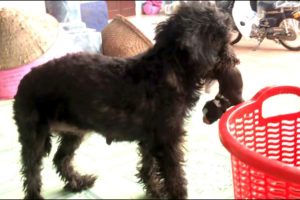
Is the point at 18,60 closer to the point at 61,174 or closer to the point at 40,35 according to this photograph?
the point at 40,35

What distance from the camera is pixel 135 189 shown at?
1.51m

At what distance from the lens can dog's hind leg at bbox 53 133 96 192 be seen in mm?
Answer: 1490

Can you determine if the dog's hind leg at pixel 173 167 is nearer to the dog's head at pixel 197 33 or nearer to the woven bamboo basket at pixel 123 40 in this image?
the dog's head at pixel 197 33

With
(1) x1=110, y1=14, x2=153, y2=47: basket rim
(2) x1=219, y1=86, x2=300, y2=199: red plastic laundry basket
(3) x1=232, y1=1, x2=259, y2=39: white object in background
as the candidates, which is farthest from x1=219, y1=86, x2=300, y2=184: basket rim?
(1) x1=110, y1=14, x2=153, y2=47: basket rim

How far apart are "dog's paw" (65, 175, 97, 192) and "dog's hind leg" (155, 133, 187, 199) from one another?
33cm

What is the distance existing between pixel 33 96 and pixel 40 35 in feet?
4.98

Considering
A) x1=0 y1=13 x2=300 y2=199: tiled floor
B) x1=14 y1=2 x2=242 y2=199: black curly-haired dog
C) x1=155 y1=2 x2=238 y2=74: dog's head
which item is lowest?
x1=0 y1=13 x2=300 y2=199: tiled floor

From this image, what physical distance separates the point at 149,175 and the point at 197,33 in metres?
0.53

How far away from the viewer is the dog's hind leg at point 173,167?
126cm

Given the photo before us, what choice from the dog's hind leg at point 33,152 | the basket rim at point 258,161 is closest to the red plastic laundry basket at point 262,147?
the basket rim at point 258,161

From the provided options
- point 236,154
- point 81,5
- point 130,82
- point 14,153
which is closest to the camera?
point 236,154

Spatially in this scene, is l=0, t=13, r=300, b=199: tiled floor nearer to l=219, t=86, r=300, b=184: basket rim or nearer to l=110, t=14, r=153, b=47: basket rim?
l=219, t=86, r=300, b=184: basket rim

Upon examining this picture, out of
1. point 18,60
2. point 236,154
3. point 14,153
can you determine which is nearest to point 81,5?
point 18,60

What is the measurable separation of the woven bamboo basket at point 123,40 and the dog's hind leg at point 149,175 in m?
1.31
